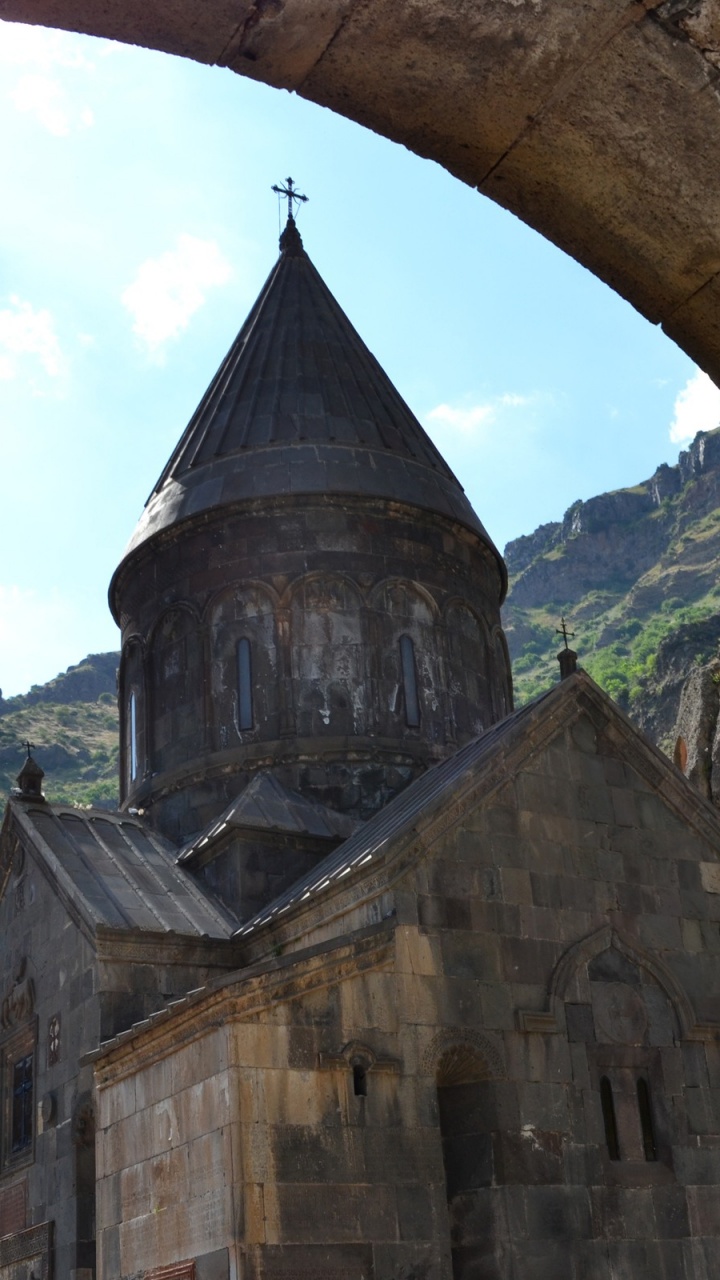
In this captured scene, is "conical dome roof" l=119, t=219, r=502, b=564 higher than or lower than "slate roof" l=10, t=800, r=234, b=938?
higher

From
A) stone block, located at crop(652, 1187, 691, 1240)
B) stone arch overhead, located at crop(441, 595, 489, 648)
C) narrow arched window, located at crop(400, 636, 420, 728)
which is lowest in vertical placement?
stone block, located at crop(652, 1187, 691, 1240)

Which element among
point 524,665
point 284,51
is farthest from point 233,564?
point 524,665

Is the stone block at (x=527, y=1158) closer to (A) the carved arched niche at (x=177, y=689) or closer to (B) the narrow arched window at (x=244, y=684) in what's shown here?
(B) the narrow arched window at (x=244, y=684)

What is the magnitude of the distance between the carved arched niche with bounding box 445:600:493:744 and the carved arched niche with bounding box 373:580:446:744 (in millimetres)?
176

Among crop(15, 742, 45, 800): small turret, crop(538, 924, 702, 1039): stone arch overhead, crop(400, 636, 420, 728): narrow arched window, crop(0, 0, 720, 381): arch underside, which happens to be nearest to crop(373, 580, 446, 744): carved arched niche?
crop(400, 636, 420, 728): narrow arched window

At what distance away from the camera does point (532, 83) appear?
9.93 ft

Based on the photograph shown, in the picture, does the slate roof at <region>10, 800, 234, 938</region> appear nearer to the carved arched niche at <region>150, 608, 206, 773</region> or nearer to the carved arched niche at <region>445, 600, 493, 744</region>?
the carved arched niche at <region>150, 608, 206, 773</region>

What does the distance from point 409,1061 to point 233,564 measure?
6.88 m

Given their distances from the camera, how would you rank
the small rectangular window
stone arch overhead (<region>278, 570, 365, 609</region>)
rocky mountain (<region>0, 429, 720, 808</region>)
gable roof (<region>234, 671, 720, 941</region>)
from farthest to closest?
1. rocky mountain (<region>0, 429, 720, 808</region>)
2. stone arch overhead (<region>278, 570, 365, 609</region>)
3. the small rectangular window
4. gable roof (<region>234, 671, 720, 941</region>)

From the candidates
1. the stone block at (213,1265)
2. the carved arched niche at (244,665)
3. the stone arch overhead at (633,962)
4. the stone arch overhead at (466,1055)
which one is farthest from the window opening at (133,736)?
the stone block at (213,1265)

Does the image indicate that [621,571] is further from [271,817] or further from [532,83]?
[532,83]

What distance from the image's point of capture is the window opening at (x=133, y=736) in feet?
51.2

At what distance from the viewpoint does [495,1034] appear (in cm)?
985

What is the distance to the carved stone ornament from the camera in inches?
504
